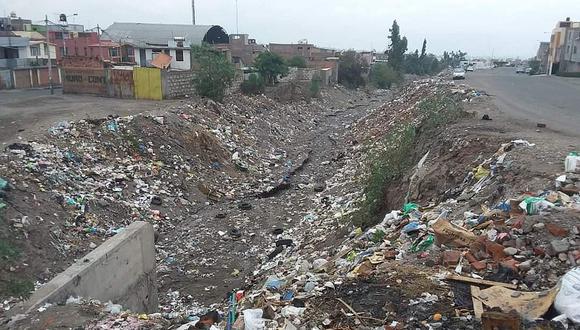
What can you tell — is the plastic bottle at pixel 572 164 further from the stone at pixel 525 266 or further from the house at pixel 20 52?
the house at pixel 20 52

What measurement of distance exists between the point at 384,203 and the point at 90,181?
6597mm

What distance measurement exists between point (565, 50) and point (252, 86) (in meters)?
31.6

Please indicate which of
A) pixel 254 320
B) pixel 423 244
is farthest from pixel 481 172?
pixel 254 320

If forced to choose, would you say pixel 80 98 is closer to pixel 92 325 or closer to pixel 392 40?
pixel 92 325

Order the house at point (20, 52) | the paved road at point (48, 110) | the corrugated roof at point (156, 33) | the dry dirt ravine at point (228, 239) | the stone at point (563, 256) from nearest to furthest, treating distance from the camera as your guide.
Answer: the stone at point (563, 256) → the dry dirt ravine at point (228, 239) → the paved road at point (48, 110) → the house at point (20, 52) → the corrugated roof at point (156, 33)

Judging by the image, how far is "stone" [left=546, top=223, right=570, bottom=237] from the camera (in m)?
4.32

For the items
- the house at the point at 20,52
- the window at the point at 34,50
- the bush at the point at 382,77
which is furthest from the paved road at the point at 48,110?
the bush at the point at 382,77

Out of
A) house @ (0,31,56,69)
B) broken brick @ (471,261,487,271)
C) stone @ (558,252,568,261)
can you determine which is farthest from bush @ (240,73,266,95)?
stone @ (558,252,568,261)

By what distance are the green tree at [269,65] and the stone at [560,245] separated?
26.5 metres

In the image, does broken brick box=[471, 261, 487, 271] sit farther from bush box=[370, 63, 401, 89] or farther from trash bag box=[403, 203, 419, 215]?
bush box=[370, 63, 401, 89]

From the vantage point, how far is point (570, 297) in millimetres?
3441

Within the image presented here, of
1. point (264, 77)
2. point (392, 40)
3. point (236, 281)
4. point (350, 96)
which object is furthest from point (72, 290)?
point (392, 40)

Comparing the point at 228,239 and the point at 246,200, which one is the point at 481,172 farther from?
the point at 246,200

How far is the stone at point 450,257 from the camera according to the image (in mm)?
4426
